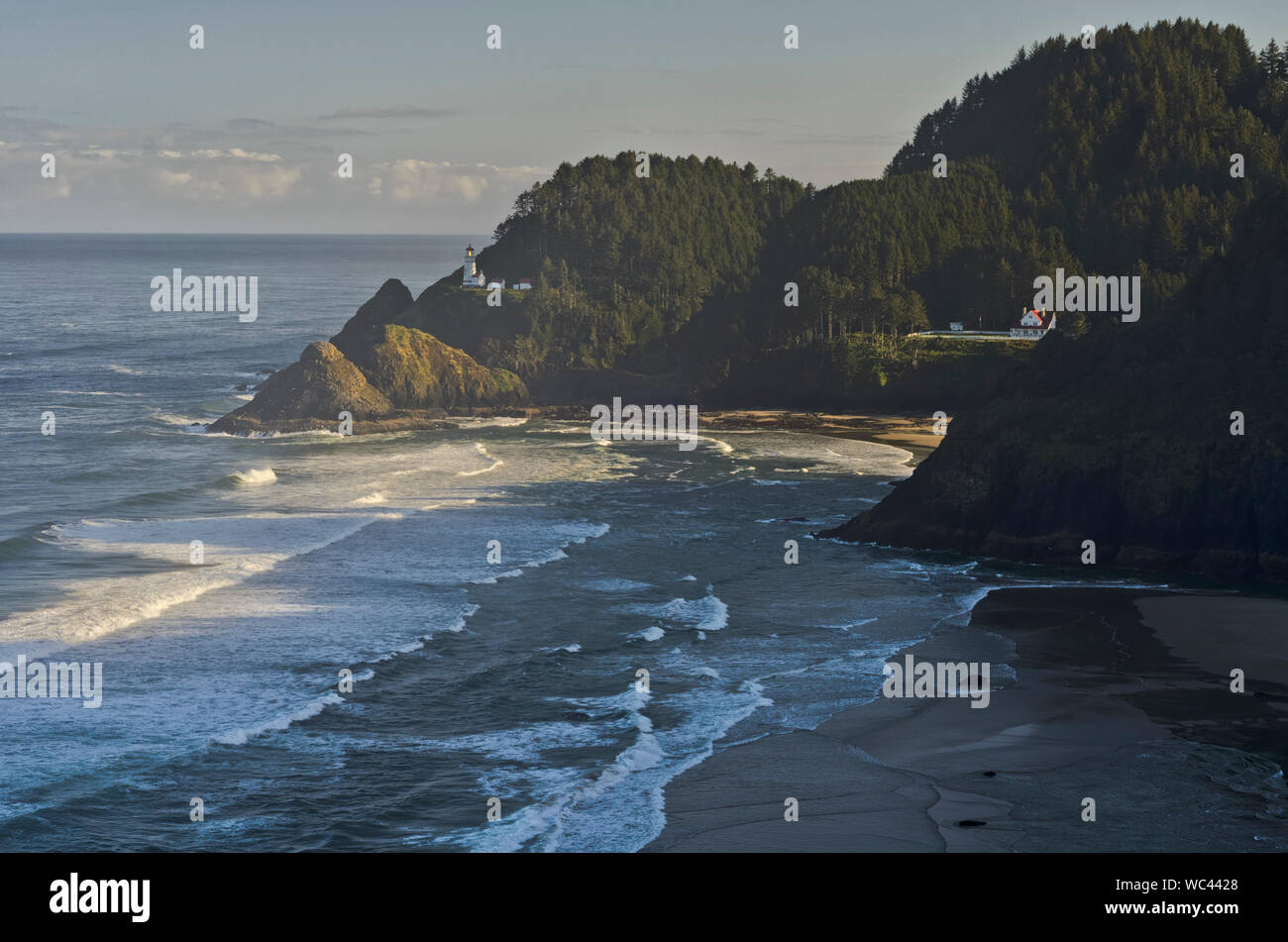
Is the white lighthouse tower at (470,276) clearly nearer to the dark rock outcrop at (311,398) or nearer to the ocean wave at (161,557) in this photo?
the dark rock outcrop at (311,398)

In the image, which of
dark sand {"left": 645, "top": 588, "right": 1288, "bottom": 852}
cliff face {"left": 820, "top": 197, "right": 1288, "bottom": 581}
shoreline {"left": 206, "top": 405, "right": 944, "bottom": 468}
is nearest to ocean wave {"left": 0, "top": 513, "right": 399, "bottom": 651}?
dark sand {"left": 645, "top": 588, "right": 1288, "bottom": 852}

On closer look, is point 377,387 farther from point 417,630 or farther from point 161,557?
point 417,630

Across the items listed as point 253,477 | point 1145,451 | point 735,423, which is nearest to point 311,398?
point 253,477

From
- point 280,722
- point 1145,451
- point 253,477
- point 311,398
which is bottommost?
point 280,722

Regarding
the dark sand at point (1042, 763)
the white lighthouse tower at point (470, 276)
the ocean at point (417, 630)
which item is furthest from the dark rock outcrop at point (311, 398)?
the dark sand at point (1042, 763)

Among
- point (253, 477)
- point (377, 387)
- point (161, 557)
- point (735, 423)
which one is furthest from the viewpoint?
point (377, 387)
